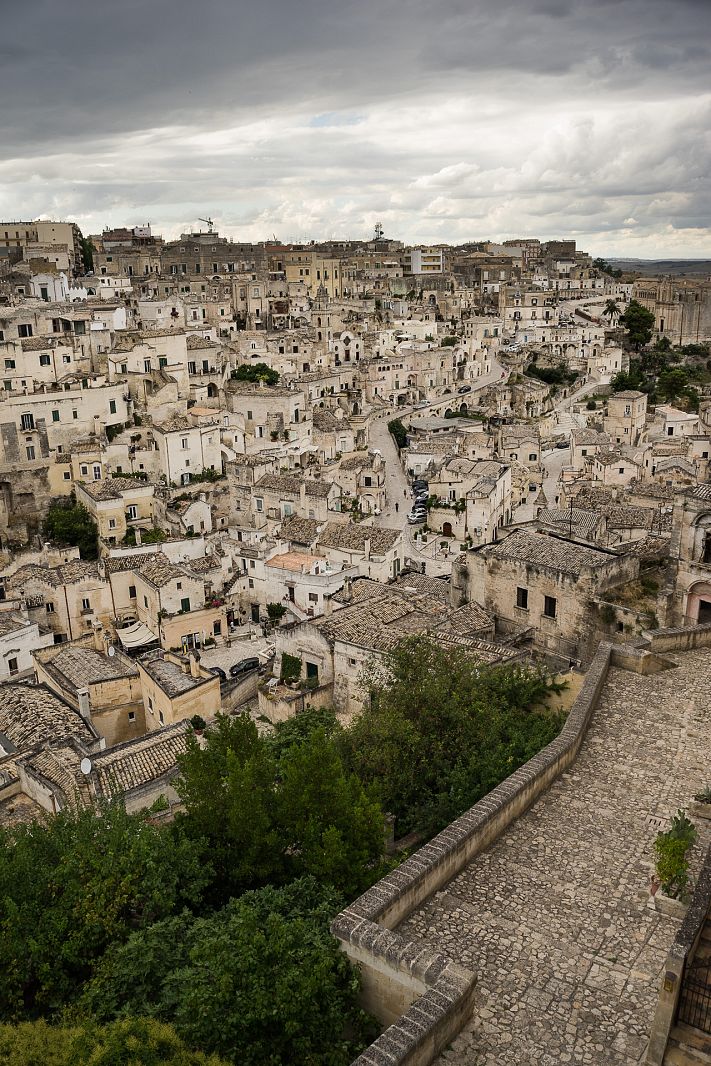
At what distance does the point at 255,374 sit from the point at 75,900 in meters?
47.5

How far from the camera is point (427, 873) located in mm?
8805

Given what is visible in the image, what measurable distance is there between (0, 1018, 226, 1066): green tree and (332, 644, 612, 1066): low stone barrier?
4.77 ft

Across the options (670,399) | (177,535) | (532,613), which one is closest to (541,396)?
(670,399)

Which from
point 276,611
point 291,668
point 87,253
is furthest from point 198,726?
point 87,253

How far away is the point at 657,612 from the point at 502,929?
11.4 m

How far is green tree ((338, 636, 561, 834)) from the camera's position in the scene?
11875mm


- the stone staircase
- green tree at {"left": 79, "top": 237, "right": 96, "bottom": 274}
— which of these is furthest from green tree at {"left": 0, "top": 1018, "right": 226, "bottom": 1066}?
green tree at {"left": 79, "top": 237, "right": 96, "bottom": 274}

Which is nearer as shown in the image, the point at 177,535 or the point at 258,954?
the point at 258,954

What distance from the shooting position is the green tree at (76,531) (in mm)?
36844

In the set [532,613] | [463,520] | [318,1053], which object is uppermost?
[318,1053]

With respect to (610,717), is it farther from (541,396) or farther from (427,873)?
(541,396)

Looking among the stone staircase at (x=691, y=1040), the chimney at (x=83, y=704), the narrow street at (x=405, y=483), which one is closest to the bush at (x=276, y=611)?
the narrow street at (x=405, y=483)

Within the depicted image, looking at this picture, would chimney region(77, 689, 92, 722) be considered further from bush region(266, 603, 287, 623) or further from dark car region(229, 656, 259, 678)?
bush region(266, 603, 287, 623)

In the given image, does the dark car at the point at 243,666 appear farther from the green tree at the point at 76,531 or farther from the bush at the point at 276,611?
the green tree at the point at 76,531
